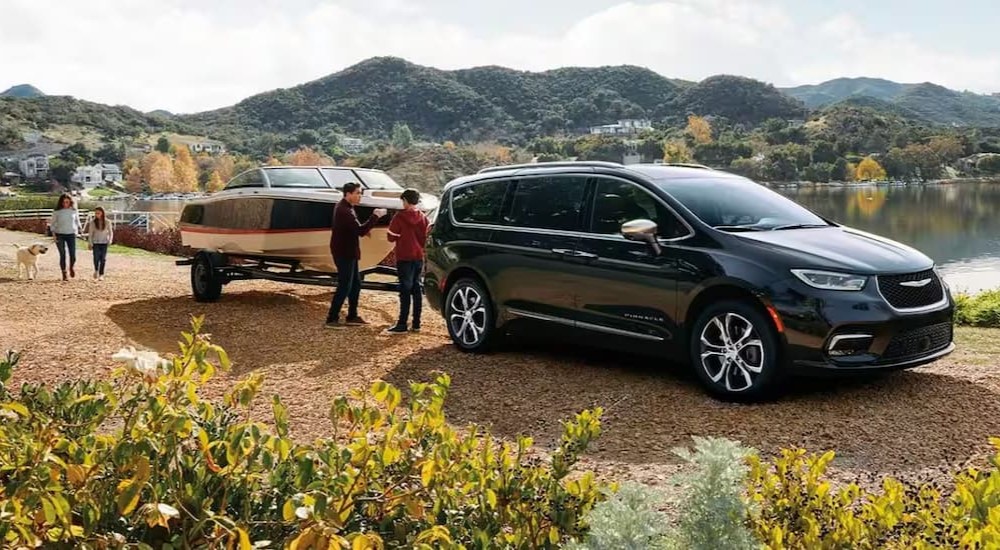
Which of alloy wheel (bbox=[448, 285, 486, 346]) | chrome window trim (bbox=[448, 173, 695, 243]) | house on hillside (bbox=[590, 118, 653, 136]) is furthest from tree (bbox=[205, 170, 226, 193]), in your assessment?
alloy wheel (bbox=[448, 285, 486, 346])

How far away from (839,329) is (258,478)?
4751 millimetres

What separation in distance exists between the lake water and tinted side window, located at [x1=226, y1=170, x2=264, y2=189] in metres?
16.0

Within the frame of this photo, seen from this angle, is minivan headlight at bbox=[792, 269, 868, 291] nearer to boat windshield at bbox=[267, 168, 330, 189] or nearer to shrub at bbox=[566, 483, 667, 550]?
shrub at bbox=[566, 483, 667, 550]

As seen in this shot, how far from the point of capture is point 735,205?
763 cm

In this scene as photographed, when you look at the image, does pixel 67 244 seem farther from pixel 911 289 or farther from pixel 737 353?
pixel 911 289

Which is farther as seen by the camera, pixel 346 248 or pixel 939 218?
pixel 939 218

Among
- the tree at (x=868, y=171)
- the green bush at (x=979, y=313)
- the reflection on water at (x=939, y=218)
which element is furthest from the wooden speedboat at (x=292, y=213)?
the tree at (x=868, y=171)

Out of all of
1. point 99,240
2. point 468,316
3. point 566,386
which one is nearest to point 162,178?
point 99,240

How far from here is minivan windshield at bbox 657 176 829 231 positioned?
7.35 meters

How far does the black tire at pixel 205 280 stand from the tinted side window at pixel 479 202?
5.26 metres

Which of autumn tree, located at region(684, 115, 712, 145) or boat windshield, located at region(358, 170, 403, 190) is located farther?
autumn tree, located at region(684, 115, 712, 145)

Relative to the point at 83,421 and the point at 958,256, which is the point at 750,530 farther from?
the point at 958,256

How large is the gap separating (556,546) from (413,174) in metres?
53.6

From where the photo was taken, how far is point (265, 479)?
3.08m
